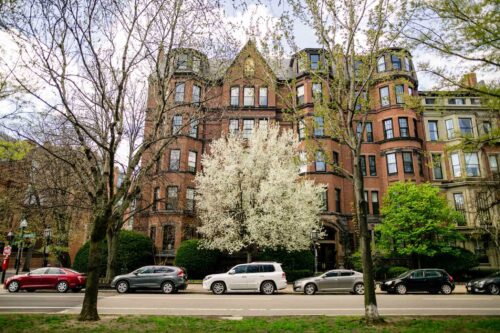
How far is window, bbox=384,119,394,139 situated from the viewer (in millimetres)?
34625

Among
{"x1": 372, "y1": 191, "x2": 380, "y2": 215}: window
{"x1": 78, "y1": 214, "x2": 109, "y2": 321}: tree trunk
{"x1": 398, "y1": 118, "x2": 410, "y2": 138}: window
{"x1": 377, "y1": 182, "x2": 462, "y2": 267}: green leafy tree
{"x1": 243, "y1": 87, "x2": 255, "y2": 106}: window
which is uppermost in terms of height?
{"x1": 243, "y1": 87, "x2": 255, "y2": 106}: window

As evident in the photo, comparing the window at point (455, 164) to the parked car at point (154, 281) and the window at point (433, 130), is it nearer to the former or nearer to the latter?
the window at point (433, 130)

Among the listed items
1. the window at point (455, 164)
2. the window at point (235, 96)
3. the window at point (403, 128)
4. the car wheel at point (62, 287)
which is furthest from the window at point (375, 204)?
the car wheel at point (62, 287)

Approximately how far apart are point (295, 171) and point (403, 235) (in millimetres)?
9844

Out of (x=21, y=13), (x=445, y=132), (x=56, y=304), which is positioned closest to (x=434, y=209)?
(x=445, y=132)

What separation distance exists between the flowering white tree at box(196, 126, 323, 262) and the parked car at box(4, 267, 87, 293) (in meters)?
9.38

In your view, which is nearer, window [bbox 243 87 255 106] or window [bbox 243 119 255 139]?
window [bbox 243 119 255 139]

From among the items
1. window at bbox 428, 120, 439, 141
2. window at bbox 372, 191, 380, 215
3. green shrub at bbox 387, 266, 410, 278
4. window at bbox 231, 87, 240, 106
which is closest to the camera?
green shrub at bbox 387, 266, 410, 278

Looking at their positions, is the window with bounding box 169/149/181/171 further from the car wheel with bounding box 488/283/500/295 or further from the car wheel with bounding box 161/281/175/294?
the car wheel with bounding box 488/283/500/295

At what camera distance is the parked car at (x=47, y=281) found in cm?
1905

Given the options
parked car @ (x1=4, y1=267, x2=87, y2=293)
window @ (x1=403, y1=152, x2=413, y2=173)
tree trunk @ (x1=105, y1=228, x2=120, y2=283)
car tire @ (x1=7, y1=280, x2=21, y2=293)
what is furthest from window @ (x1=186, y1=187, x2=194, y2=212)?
window @ (x1=403, y1=152, x2=413, y2=173)

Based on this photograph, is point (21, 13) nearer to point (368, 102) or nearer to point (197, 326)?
point (197, 326)

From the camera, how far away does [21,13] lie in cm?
813

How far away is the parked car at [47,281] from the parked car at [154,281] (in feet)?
7.44
